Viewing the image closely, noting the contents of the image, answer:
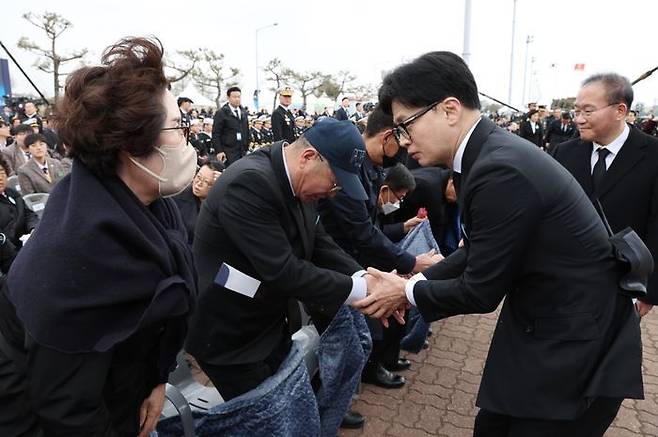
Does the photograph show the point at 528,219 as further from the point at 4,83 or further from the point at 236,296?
the point at 4,83

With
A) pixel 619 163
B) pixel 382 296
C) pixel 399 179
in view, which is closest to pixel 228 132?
pixel 399 179

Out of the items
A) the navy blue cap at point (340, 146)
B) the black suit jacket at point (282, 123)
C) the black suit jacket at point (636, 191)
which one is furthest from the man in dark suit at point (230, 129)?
the navy blue cap at point (340, 146)

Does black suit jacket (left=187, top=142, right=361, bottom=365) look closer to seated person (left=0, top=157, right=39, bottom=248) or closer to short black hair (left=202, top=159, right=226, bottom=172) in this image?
short black hair (left=202, top=159, right=226, bottom=172)

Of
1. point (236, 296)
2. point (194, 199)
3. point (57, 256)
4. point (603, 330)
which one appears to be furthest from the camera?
point (194, 199)

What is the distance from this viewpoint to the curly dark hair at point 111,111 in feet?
4.47

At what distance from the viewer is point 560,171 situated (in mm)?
1741

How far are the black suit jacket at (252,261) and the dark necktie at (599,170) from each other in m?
2.13

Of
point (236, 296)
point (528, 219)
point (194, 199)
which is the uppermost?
point (528, 219)

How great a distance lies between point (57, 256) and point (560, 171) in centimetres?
160

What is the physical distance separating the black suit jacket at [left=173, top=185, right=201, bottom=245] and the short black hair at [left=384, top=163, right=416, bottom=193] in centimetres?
172

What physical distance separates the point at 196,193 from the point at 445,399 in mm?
2801

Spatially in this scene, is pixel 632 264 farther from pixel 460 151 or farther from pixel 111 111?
pixel 111 111

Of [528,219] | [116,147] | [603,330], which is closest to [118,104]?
[116,147]

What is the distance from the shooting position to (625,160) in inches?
131
